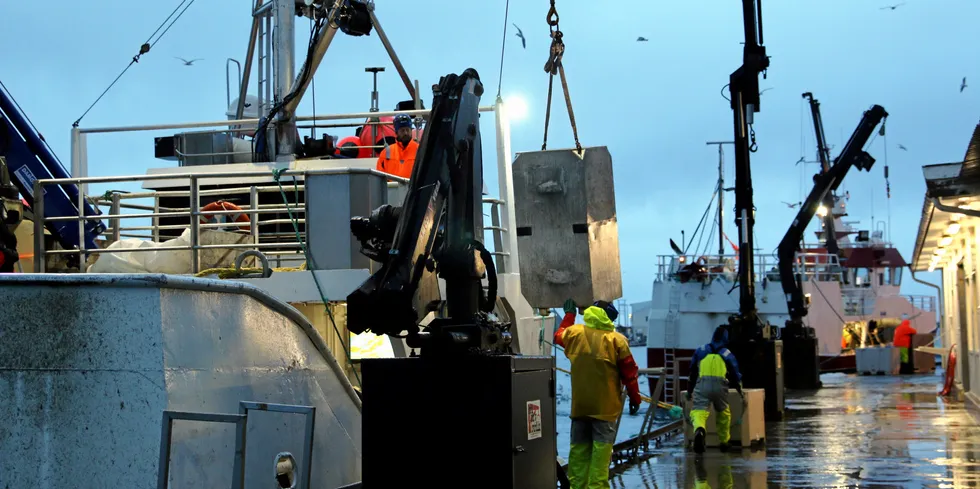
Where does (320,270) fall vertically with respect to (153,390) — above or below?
above

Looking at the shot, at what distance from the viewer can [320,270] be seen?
370 inches

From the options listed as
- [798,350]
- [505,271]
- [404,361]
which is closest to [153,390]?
[404,361]

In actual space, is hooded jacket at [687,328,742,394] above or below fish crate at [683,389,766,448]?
above

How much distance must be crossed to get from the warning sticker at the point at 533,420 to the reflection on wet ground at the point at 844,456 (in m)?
4.12

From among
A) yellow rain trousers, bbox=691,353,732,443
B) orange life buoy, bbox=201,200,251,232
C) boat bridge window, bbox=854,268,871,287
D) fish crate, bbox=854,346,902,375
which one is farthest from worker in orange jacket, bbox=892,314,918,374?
orange life buoy, bbox=201,200,251,232

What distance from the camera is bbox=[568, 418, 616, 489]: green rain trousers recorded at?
9.09 meters

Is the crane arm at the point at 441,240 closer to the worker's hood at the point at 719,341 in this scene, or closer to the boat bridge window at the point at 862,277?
the worker's hood at the point at 719,341

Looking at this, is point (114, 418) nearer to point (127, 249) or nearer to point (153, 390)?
point (153, 390)

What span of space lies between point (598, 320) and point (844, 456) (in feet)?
17.9

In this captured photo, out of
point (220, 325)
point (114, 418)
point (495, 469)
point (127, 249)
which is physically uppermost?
point (127, 249)

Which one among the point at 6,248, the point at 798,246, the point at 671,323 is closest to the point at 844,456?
the point at 6,248

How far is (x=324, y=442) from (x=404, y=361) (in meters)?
0.94

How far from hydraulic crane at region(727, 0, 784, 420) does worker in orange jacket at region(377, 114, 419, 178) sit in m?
9.61

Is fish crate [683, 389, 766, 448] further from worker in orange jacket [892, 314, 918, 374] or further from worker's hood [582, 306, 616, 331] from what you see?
worker in orange jacket [892, 314, 918, 374]
